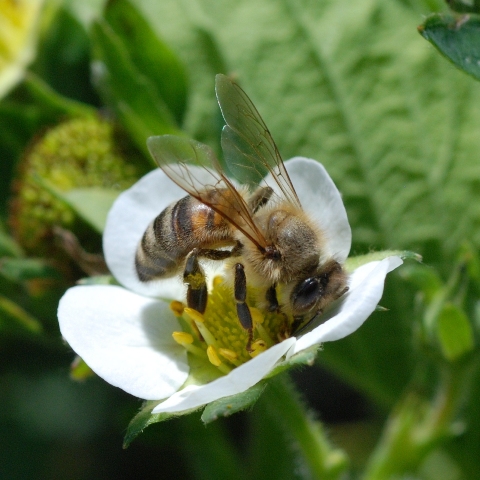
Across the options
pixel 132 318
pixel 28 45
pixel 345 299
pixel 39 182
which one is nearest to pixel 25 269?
pixel 39 182

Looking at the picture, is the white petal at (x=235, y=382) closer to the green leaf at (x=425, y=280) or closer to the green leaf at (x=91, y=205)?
the green leaf at (x=425, y=280)

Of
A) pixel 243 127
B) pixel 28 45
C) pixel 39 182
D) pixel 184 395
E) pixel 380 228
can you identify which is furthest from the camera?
pixel 28 45

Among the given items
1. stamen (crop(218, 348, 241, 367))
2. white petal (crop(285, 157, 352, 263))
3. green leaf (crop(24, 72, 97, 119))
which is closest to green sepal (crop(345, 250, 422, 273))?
white petal (crop(285, 157, 352, 263))

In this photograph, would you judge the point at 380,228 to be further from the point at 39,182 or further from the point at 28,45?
the point at 28,45

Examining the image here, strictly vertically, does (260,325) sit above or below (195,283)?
below

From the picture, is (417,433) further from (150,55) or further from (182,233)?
(150,55)

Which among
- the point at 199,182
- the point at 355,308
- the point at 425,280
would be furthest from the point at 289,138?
the point at 355,308

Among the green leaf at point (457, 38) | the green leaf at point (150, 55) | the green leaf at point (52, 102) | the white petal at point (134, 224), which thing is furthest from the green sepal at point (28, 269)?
the green leaf at point (457, 38)
